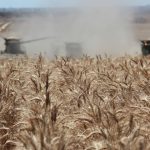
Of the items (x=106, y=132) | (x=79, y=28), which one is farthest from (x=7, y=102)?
(x=79, y=28)

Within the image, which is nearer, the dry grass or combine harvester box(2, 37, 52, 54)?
the dry grass

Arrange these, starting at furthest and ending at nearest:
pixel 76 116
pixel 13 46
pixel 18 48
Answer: pixel 18 48 → pixel 13 46 → pixel 76 116

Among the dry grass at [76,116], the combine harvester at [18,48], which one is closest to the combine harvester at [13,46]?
the combine harvester at [18,48]

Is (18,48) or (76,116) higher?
(18,48)

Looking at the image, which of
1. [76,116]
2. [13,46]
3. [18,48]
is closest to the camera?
[76,116]

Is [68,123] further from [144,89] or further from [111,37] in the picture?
[111,37]

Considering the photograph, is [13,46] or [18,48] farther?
[18,48]

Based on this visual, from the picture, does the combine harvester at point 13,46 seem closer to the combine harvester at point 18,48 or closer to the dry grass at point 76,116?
the combine harvester at point 18,48

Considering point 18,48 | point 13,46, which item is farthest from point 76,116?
point 18,48

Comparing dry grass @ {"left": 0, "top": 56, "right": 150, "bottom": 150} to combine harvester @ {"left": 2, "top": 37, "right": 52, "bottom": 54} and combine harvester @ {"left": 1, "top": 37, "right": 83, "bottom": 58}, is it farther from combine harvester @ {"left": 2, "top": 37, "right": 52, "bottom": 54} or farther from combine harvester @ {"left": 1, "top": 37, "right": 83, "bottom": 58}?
combine harvester @ {"left": 2, "top": 37, "right": 52, "bottom": 54}

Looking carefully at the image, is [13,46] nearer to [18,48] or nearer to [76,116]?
[18,48]

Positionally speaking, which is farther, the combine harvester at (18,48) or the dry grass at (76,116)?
the combine harvester at (18,48)

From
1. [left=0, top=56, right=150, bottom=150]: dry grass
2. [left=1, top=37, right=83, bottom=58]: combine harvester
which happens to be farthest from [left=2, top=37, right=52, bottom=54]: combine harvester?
[left=0, top=56, right=150, bottom=150]: dry grass

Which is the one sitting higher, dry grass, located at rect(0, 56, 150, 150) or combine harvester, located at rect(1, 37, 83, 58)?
combine harvester, located at rect(1, 37, 83, 58)
